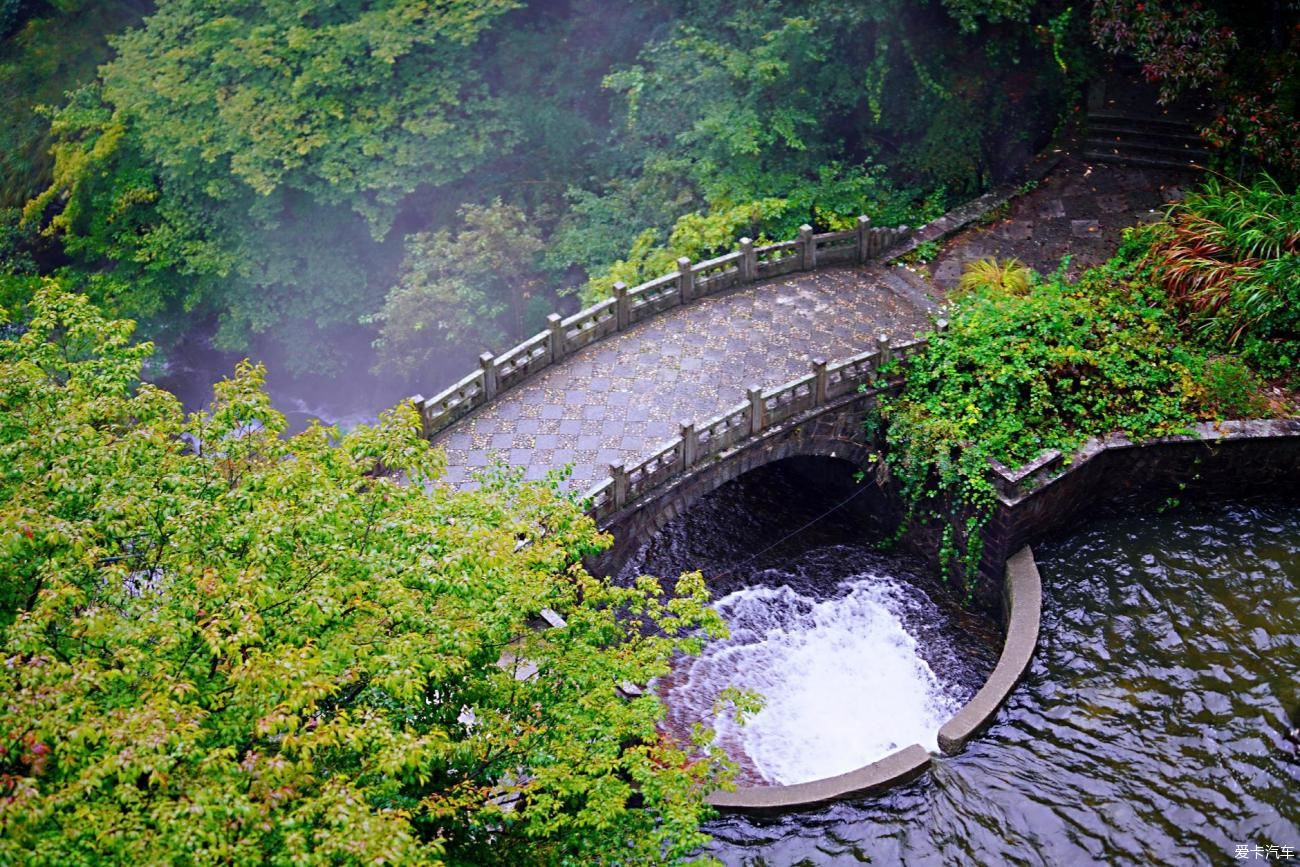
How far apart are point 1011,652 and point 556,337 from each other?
11.5 meters

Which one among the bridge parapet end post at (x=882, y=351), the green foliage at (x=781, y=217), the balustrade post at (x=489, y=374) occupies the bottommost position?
the bridge parapet end post at (x=882, y=351)

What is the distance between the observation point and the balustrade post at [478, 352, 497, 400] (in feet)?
77.3

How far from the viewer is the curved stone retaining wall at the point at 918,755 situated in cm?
1942

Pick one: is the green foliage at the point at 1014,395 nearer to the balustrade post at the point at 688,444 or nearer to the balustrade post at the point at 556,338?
the balustrade post at the point at 688,444

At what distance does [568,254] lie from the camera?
34.0 m

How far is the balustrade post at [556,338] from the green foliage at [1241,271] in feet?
45.0

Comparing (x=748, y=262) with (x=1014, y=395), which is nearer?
(x=1014, y=395)

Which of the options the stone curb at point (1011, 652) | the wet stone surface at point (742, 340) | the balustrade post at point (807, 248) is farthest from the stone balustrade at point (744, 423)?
the stone curb at point (1011, 652)

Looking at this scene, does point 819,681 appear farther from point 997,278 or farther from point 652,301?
point 997,278

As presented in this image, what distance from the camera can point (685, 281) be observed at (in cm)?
2617

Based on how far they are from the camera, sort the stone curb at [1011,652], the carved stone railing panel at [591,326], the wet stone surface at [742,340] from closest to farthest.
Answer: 1. the stone curb at [1011,652]
2. the wet stone surface at [742,340]
3. the carved stone railing panel at [591,326]

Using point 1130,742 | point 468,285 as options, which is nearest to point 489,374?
point 468,285

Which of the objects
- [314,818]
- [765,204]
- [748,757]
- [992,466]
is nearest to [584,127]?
[765,204]

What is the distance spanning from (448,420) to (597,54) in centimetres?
1851
